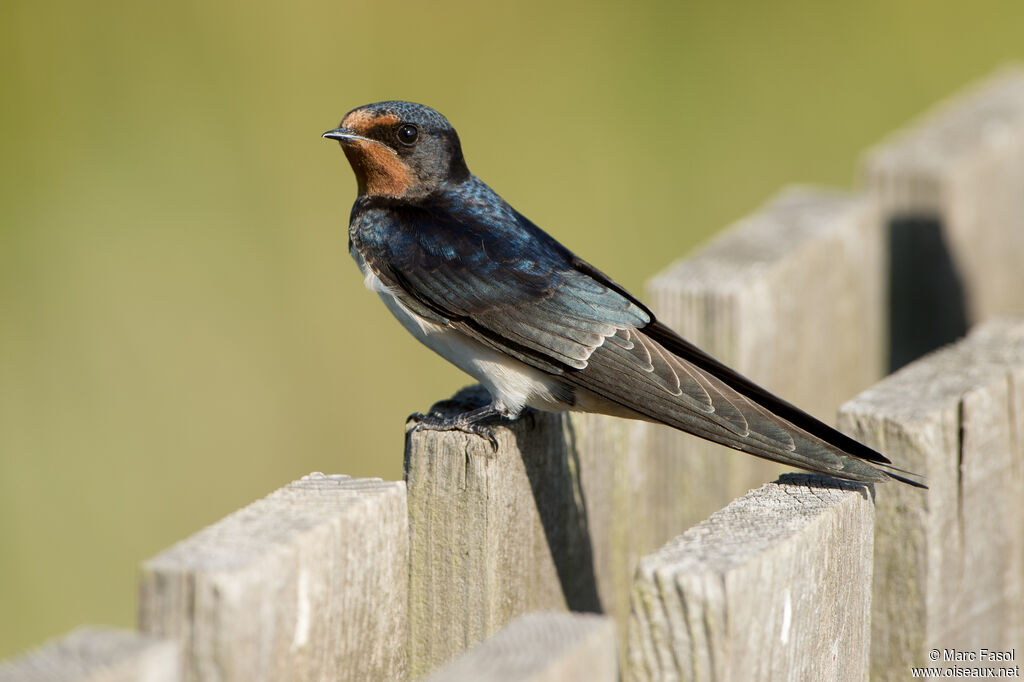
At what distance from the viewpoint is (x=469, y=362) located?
2.86 m

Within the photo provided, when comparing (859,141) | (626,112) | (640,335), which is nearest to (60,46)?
(626,112)

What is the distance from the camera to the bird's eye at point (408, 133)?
324 cm

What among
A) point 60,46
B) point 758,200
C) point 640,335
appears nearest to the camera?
point 640,335

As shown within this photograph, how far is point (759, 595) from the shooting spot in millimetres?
1526

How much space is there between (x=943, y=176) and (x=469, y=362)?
1.30 m

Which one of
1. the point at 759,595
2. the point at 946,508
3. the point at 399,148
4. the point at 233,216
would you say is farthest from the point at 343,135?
the point at 759,595

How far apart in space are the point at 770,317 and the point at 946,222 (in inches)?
34.9

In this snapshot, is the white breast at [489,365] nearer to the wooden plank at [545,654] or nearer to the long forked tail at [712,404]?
the long forked tail at [712,404]

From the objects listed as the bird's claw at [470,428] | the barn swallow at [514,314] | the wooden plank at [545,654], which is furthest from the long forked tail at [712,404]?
the wooden plank at [545,654]

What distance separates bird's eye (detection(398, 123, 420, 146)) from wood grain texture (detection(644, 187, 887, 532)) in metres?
0.79

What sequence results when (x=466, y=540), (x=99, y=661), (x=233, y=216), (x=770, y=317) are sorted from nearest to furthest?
(x=99, y=661) < (x=466, y=540) < (x=770, y=317) < (x=233, y=216)

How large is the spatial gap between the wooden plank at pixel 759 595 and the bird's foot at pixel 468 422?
44 cm

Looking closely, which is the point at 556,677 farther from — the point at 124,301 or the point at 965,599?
the point at 124,301

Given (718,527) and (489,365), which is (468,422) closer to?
(489,365)
